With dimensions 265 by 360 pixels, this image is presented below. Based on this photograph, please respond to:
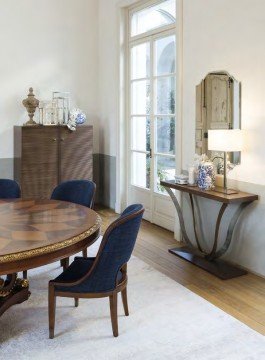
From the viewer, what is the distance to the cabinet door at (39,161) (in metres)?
5.43

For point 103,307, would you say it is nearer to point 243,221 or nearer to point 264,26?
point 243,221

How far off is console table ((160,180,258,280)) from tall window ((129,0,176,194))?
0.92 m

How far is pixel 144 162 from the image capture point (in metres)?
Answer: 5.55

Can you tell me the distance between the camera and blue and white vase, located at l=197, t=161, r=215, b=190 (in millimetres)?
3869

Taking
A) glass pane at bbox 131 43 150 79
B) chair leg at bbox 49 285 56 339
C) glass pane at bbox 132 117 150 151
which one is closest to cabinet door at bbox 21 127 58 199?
glass pane at bbox 132 117 150 151

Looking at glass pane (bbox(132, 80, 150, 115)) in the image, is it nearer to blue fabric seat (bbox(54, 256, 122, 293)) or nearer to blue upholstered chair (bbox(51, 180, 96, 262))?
blue upholstered chair (bbox(51, 180, 96, 262))

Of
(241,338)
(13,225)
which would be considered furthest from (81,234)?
(241,338)

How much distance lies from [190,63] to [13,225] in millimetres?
2610

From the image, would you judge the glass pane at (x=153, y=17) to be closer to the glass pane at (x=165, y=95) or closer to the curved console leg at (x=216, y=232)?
the glass pane at (x=165, y=95)

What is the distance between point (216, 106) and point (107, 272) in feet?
7.09

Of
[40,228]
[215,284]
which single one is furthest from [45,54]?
[215,284]

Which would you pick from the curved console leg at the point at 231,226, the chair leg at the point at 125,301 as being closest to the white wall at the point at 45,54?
the curved console leg at the point at 231,226

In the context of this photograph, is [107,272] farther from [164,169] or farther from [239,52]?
[164,169]

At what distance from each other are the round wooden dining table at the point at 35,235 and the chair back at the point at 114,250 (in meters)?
0.16
